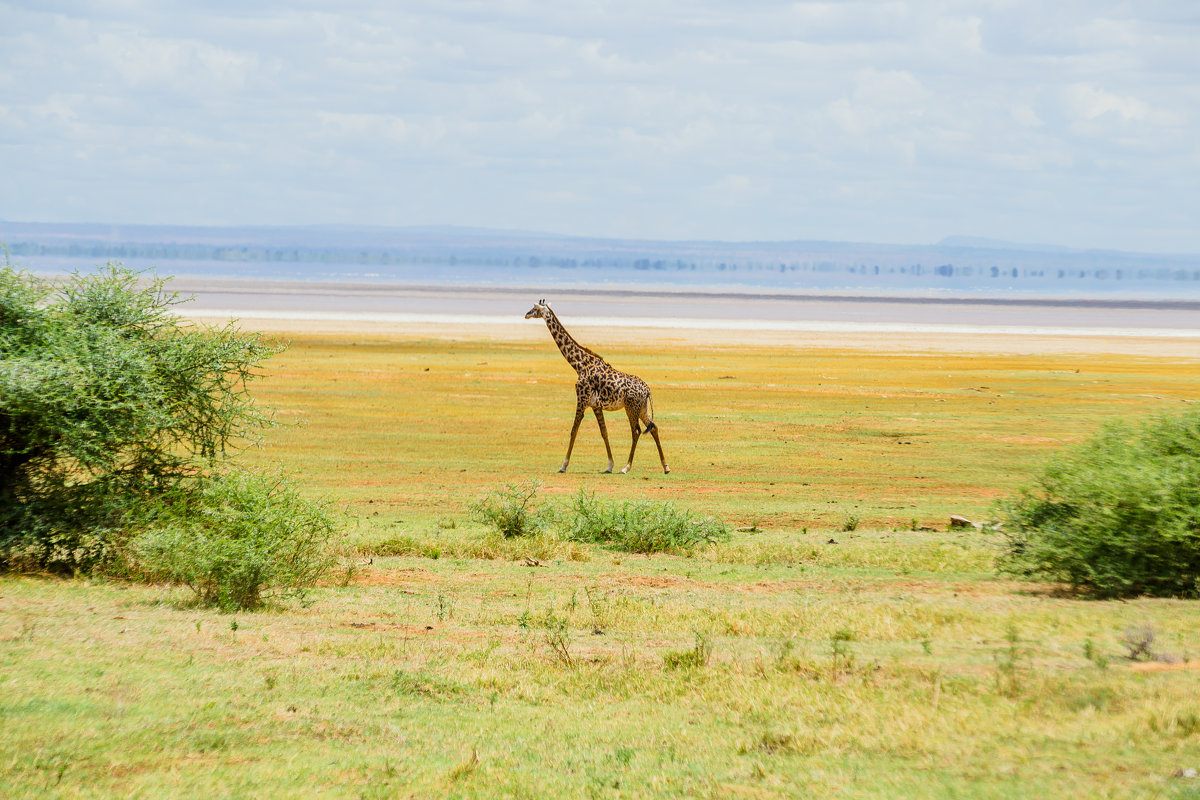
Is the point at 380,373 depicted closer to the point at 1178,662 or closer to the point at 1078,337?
the point at 1178,662

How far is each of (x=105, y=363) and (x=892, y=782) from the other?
10.2 m

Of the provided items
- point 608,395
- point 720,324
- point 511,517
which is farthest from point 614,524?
point 720,324

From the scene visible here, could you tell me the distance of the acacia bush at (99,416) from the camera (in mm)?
13828

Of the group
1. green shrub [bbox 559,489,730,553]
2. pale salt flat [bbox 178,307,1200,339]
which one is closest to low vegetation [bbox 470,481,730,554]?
green shrub [bbox 559,489,730,553]

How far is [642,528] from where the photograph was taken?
18.2m

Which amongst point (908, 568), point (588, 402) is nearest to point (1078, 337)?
point (588, 402)

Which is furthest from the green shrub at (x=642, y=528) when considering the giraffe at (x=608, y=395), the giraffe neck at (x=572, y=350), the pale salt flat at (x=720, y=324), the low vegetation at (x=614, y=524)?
the pale salt flat at (x=720, y=324)

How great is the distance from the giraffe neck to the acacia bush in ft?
39.6

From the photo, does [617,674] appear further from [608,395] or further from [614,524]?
[608,395]

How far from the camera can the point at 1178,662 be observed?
9.70 meters

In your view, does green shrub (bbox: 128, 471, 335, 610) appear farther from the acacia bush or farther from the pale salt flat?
the pale salt flat

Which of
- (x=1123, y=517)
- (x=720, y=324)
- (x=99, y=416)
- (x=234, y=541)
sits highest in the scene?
(x=99, y=416)

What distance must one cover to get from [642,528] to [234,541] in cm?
682

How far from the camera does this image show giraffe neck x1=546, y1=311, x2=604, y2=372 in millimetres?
27141
